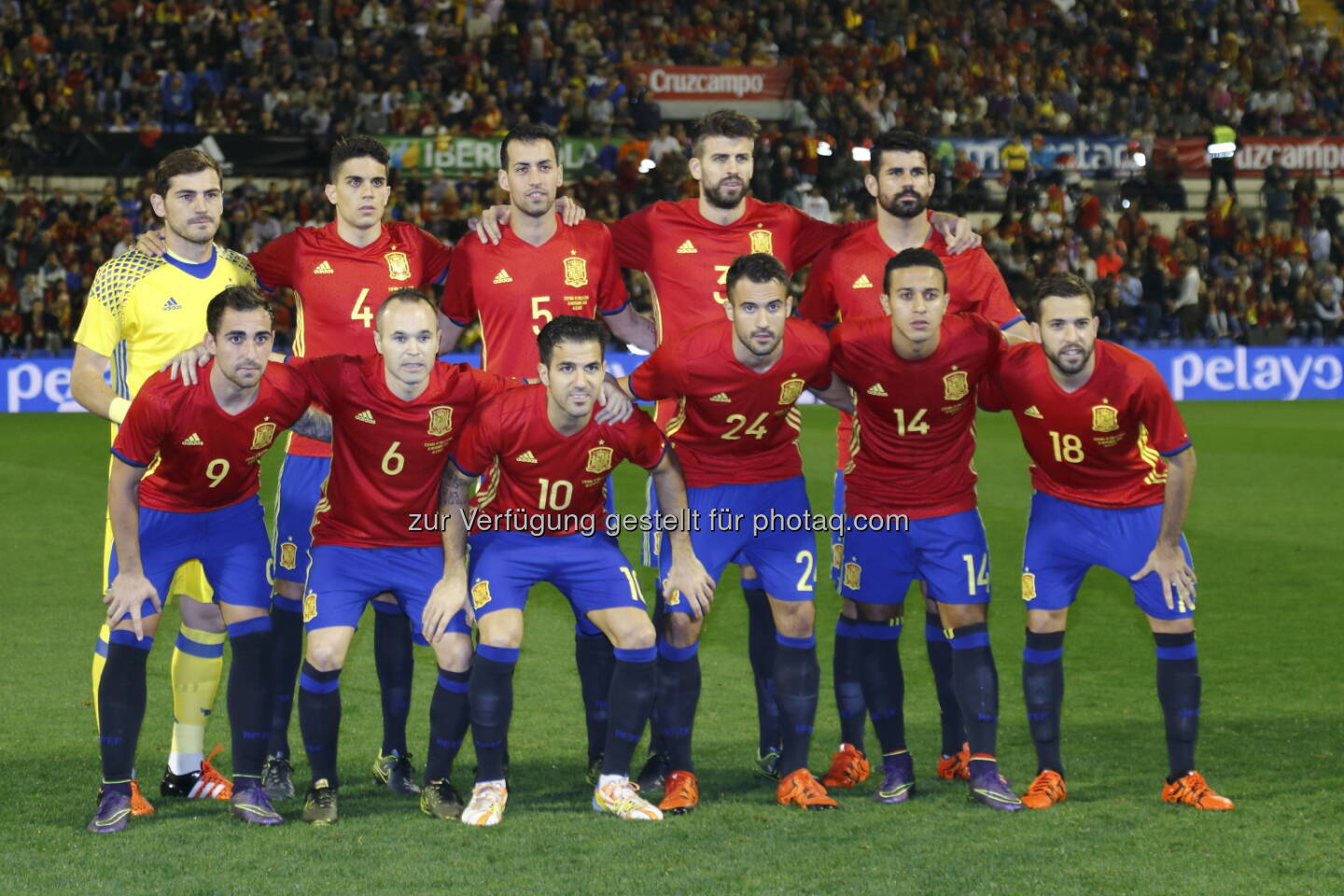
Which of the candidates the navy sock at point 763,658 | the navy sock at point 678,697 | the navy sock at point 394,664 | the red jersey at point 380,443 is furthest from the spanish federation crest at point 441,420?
the navy sock at point 763,658

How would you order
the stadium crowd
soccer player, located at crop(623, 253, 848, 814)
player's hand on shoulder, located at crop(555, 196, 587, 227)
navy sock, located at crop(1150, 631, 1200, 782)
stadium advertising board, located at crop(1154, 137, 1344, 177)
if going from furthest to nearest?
stadium advertising board, located at crop(1154, 137, 1344, 177)
the stadium crowd
player's hand on shoulder, located at crop(555, 196, 587, 227)
soccer player, located at crop(623, 253, 848, 814)
navy sock, located at crop(1150, 631, 1200, 782)

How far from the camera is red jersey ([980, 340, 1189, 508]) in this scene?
6113mm

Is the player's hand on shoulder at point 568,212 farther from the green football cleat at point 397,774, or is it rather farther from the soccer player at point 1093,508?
the green football cleat at point 397,774

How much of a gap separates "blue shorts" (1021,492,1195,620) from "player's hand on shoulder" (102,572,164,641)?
3277mm

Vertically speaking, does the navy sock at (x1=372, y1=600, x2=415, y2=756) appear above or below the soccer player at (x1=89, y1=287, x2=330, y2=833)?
below

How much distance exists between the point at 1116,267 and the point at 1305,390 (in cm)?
344

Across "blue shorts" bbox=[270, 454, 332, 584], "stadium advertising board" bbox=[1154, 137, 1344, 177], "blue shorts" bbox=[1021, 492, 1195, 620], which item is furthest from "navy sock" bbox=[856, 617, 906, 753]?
"stadium advertising board" bbox=[1154, 137, 1344, 177]

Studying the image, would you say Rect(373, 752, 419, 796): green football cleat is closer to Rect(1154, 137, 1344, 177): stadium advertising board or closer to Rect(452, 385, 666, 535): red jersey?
Rect(452, 385, 666, 535): red jersey

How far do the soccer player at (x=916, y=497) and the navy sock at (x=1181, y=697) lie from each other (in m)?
0.65

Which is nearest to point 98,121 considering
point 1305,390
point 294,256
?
point 1305,390

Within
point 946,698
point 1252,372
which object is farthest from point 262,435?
point 1252,372

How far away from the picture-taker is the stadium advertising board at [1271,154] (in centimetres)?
2939

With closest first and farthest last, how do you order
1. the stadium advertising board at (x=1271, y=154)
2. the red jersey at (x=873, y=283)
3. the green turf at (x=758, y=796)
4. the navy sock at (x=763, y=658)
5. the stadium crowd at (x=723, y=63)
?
the green turf at (x=758, y=796) → the navy sock at (x=763, y=658) → the red jersey at (x=873, y=283) → the stadium crowd at (x=723, y=63) → the stadium advertising board at (x=1271, y=154)

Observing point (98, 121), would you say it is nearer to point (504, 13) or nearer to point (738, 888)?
point (504, 13)
